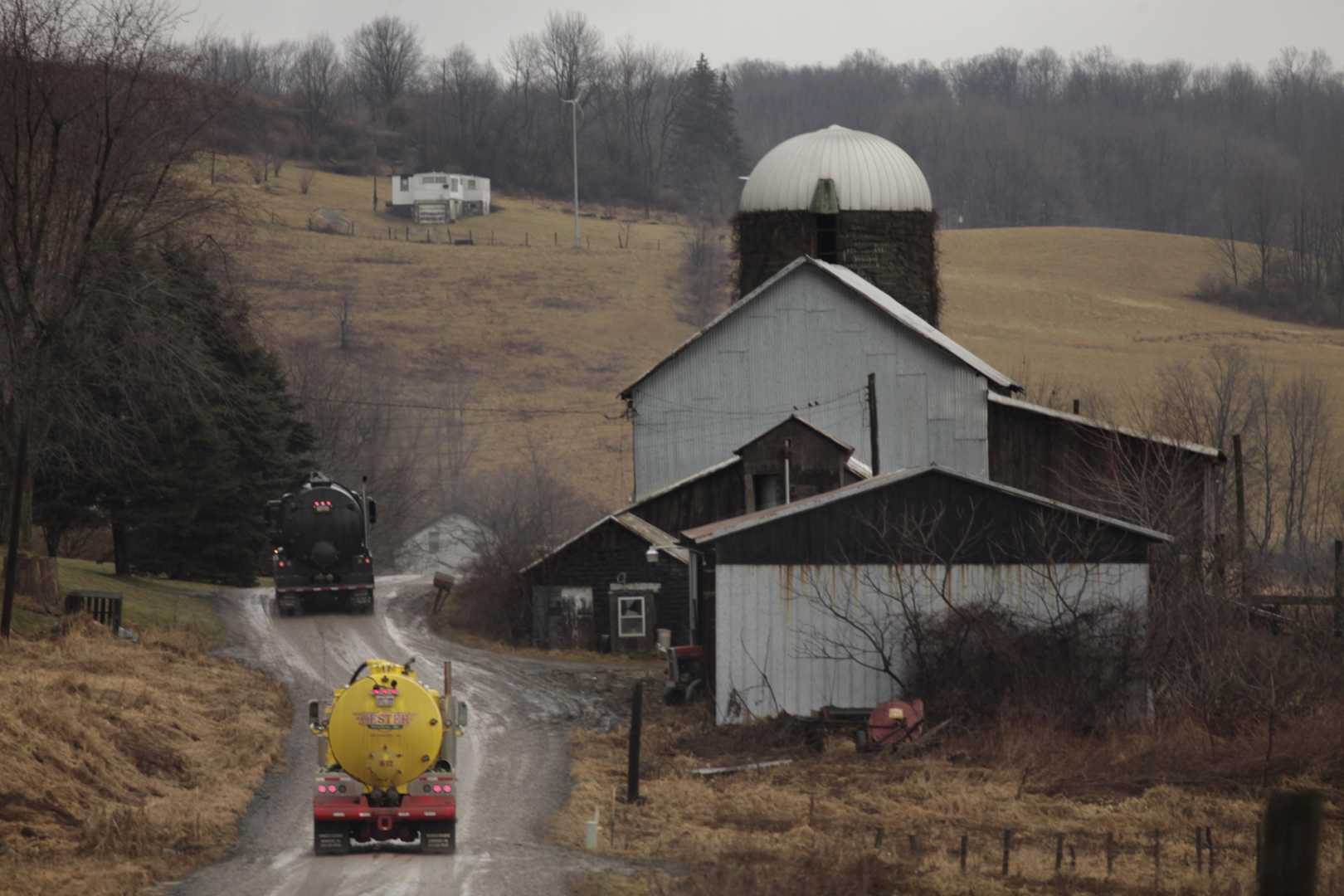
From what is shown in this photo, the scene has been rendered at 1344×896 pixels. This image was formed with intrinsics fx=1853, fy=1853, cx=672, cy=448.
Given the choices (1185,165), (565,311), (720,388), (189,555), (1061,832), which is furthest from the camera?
(1185,165)

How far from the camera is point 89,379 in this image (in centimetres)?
4416

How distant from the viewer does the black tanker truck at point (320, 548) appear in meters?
41.6

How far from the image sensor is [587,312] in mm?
108500

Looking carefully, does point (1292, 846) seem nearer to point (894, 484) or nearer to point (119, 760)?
point (119, 760)

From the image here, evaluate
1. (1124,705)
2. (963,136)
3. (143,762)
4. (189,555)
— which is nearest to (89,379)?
(189,555)

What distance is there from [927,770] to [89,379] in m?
26.9

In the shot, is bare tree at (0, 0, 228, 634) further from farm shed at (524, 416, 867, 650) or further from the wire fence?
the wire fence

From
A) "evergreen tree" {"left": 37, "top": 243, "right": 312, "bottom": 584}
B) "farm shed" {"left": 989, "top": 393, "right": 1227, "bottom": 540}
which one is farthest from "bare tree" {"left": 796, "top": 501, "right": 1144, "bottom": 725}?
"evergreen tree" {"left": 37, "top": 243, "right": 312, "bottom": 584}

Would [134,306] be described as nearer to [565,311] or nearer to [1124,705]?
[1124,705]

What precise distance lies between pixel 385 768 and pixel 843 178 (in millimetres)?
32062

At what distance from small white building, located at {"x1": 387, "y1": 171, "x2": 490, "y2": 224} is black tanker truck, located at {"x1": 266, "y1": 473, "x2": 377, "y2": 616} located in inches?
3616

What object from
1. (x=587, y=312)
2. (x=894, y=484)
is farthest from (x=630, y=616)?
(x=587, y=312)

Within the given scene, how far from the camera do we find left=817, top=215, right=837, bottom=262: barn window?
47562 mm

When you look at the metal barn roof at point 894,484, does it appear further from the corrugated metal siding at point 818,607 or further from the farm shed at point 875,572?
the corrugated metal siding at point 818,607
